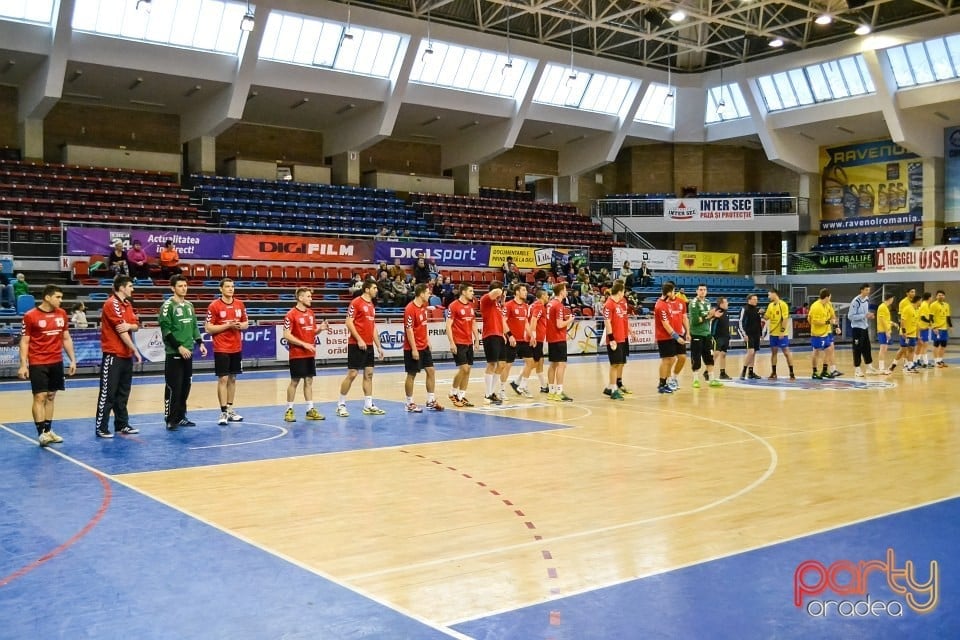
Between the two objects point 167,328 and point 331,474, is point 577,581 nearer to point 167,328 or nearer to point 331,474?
point 331,474

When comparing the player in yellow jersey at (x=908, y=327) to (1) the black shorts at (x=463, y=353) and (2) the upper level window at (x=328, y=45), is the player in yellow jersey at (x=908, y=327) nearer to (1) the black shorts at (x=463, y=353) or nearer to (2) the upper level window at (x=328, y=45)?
(1) the black shorts at (x=463, y=353)

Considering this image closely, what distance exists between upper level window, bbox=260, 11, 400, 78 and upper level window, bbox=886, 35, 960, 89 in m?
20.0

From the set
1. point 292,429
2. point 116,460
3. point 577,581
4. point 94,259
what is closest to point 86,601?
point 577,581

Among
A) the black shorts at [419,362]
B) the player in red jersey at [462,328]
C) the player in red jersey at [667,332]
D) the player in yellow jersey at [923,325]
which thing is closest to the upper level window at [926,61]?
the player in yellow jersey at [923,325]

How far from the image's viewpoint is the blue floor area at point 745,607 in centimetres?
420

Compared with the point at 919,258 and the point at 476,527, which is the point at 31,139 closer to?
the point at 476,527

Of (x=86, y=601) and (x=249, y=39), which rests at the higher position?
(x=249, y=39)

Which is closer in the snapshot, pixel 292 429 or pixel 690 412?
pixel 292 429

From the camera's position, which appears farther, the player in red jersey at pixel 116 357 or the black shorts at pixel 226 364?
the black shorts at pixel 226 364

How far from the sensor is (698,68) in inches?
1625

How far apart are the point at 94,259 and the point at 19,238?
2414mm

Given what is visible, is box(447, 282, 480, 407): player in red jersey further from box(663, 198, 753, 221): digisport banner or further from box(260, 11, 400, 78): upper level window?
box(663, 198, 753, 221): digisport banner

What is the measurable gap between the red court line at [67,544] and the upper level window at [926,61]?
3480cm

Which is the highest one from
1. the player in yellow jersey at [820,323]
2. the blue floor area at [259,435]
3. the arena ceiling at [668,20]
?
the arena ceiling at [668,20]
